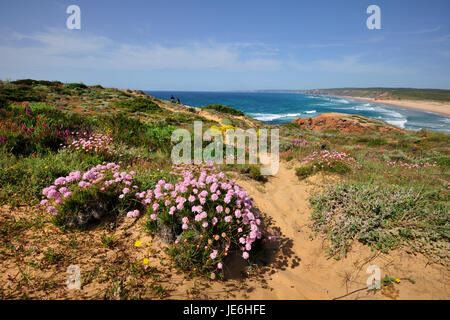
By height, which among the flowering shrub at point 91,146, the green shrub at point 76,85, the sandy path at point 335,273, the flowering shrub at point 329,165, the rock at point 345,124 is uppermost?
the green shrub at point 76,85

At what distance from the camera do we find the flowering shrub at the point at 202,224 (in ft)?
9.50

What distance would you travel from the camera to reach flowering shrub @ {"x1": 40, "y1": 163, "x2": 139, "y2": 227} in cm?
327

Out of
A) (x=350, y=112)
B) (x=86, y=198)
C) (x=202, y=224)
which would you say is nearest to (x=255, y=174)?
(x=202, y=224)

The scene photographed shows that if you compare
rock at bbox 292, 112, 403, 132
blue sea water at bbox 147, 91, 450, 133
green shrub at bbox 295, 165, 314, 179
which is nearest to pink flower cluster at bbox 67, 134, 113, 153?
green shrub at bbox 295, 165, 314, 179

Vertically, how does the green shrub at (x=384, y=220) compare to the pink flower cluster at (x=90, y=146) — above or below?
below

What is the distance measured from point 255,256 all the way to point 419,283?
2.38 metres

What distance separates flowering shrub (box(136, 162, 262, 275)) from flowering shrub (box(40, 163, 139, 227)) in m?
0.60

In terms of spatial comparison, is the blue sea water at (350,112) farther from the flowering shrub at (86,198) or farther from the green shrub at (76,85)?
the flowering shrub at (86,198)

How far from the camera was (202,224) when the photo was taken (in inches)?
118

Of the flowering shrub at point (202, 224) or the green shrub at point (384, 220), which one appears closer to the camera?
the flowering shrub at point (202, 224)

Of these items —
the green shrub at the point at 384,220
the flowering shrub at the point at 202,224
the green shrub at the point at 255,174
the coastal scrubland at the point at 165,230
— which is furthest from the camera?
the green shrub at the point at 255,174

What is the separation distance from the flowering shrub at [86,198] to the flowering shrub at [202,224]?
598 mm

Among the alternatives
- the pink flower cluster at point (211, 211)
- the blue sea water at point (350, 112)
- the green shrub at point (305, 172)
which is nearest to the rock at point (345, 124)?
the blue sea water at point (350, 112)
